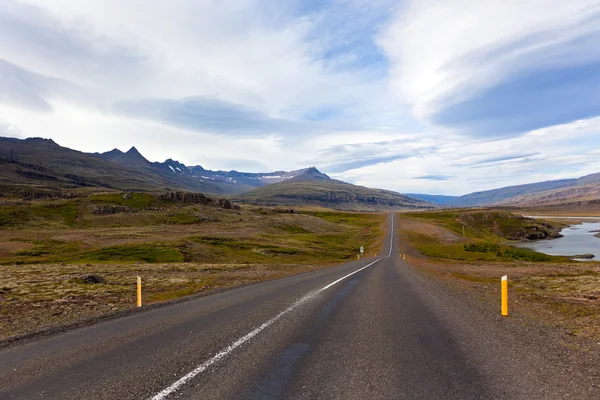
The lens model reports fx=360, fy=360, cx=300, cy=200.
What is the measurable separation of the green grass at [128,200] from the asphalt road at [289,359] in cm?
12206

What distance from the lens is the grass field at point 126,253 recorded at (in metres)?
18.8

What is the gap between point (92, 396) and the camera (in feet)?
20.6

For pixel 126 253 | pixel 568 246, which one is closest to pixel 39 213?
pixel 126 253

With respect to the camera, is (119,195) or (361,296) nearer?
(361,296)

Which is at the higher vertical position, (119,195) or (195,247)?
(119,195)

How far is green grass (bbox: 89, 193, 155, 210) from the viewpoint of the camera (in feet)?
407

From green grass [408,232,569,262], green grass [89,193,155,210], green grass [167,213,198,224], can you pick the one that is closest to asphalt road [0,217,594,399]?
green grass [408,232,569,262]

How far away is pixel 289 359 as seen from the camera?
8023 millimetres

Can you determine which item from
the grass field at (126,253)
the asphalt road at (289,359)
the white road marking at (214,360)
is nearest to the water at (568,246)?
the grass field at (126,253)

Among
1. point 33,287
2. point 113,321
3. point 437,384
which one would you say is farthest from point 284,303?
point 33,287

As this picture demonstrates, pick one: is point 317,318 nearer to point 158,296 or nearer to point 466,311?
point 466,311

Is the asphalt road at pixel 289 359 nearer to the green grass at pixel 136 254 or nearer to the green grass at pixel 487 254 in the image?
the green grass at pixel 136 254

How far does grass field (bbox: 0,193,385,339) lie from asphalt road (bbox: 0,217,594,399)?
4912 mm

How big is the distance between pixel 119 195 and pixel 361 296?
456ft
